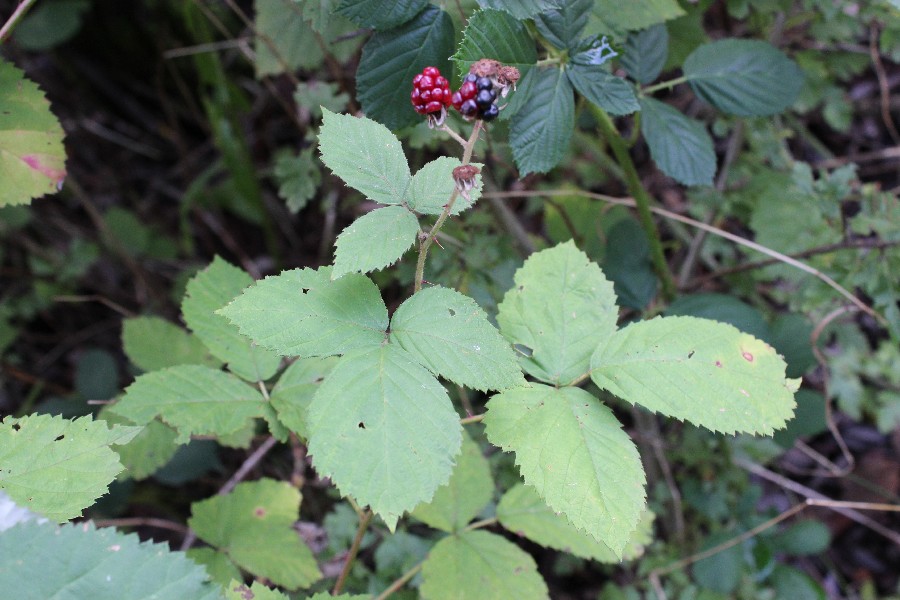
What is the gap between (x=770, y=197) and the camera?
2.05 meters

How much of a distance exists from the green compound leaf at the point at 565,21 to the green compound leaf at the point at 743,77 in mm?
453

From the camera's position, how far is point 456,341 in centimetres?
98

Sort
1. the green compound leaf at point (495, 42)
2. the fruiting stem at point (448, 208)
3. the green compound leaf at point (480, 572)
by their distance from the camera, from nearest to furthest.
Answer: the fruiting stem at point (448, 208) → the green compound leaf at point (495, 42) → the green compound leaf at point (480, 572)

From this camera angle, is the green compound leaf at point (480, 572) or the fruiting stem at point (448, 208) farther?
the green compound leaf at point (480, 572)

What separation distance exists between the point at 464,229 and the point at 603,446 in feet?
3.01

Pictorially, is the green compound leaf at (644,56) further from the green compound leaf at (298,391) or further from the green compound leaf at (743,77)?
the green compound leaf at (298,391)

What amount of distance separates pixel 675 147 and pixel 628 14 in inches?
12.3

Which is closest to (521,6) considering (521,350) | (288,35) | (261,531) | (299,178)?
(521,350)

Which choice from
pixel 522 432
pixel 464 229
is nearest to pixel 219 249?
pixel 464 229

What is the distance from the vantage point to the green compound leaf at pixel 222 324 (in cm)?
134

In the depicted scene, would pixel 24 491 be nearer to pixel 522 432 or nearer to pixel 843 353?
pixel 522 432

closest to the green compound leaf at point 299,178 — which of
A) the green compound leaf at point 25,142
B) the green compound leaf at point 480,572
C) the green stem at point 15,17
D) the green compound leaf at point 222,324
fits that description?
the green compound leaf at point 222,324

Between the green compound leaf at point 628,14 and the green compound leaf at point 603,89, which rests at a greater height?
the green compound leaf at point 628,14

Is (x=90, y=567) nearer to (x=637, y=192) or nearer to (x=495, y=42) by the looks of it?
(x=495, y=42)
